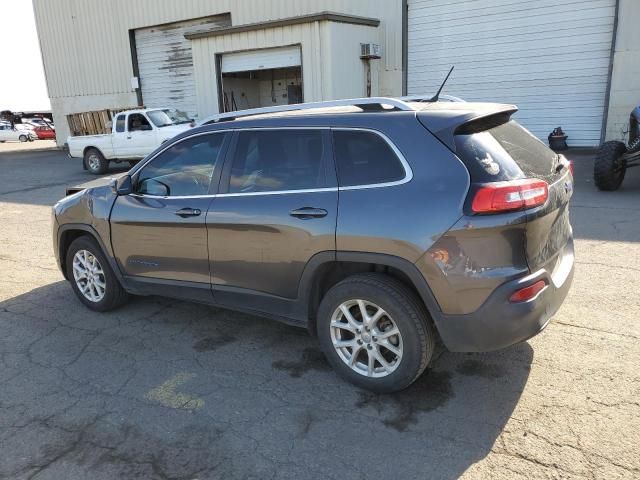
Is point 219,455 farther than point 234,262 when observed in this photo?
No

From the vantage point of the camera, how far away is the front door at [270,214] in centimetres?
335

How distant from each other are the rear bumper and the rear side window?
0.87 metres

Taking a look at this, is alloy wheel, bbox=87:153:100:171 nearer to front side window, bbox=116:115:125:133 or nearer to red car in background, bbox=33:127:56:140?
front side window, bbox=116:115:125:133

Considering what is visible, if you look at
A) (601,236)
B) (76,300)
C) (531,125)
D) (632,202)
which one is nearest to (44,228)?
(76,300)

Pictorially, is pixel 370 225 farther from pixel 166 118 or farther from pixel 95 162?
pixel 95 162

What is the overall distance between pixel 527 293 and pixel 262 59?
1454cm

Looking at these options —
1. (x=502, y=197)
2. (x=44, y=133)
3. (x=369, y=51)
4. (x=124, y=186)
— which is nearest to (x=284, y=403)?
(x=502, y=197)

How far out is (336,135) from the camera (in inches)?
132

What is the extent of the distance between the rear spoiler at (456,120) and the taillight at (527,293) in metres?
0.87

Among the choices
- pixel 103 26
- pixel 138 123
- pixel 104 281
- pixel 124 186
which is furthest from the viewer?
pixel 103 26

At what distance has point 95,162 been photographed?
55.1 feet

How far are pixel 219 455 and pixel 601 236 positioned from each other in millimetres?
5689

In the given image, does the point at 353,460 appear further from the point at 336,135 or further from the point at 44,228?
the point at 44,228

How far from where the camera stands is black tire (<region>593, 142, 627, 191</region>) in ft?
29.8
